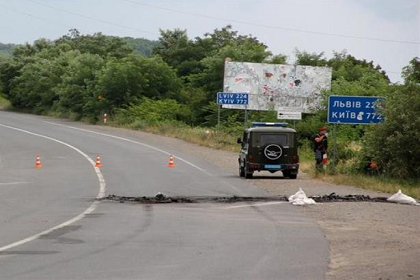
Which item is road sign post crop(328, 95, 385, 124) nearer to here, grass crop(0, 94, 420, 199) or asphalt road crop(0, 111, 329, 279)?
grass crop(0, 94, 420, 199)

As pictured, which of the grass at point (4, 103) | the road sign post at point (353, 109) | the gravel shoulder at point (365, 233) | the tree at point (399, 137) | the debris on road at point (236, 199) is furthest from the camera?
the grass at point (4, 103)

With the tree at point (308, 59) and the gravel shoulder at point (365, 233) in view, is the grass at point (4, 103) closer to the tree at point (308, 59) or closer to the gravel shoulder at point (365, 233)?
the tree at point (308, 59)

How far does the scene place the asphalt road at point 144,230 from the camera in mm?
10492

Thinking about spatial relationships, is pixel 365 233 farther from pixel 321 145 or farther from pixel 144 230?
pixel 321 145

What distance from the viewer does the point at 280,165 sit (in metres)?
29.7

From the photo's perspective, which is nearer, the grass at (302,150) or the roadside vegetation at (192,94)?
the grass at (302,150)

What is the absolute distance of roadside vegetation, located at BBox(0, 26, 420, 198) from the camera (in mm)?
29781

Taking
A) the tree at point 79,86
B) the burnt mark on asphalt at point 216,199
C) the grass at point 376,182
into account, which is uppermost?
the tree at point 79,86

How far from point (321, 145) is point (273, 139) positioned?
6.53 ft

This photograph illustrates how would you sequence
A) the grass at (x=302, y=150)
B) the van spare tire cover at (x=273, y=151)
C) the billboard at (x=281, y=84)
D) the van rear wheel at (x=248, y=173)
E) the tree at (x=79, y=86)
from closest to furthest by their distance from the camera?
1. the grass at (x=302, y=150)
2. the van spare tire cover at (x=273, y=151)
3. the van rear wheel at (x=248, y=173)
4. the billboard at (x=281, y=84)
5. the tree at (x=79, y=86)

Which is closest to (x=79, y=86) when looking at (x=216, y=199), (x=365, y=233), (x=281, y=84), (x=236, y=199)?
(x=281, y=84)

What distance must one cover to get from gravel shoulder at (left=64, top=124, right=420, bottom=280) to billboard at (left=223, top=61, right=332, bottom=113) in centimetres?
3064

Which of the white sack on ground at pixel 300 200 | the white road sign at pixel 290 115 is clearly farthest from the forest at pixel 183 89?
the white sack on ground at pixel 300 200

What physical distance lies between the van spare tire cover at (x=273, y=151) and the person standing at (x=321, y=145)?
180 centimetres
